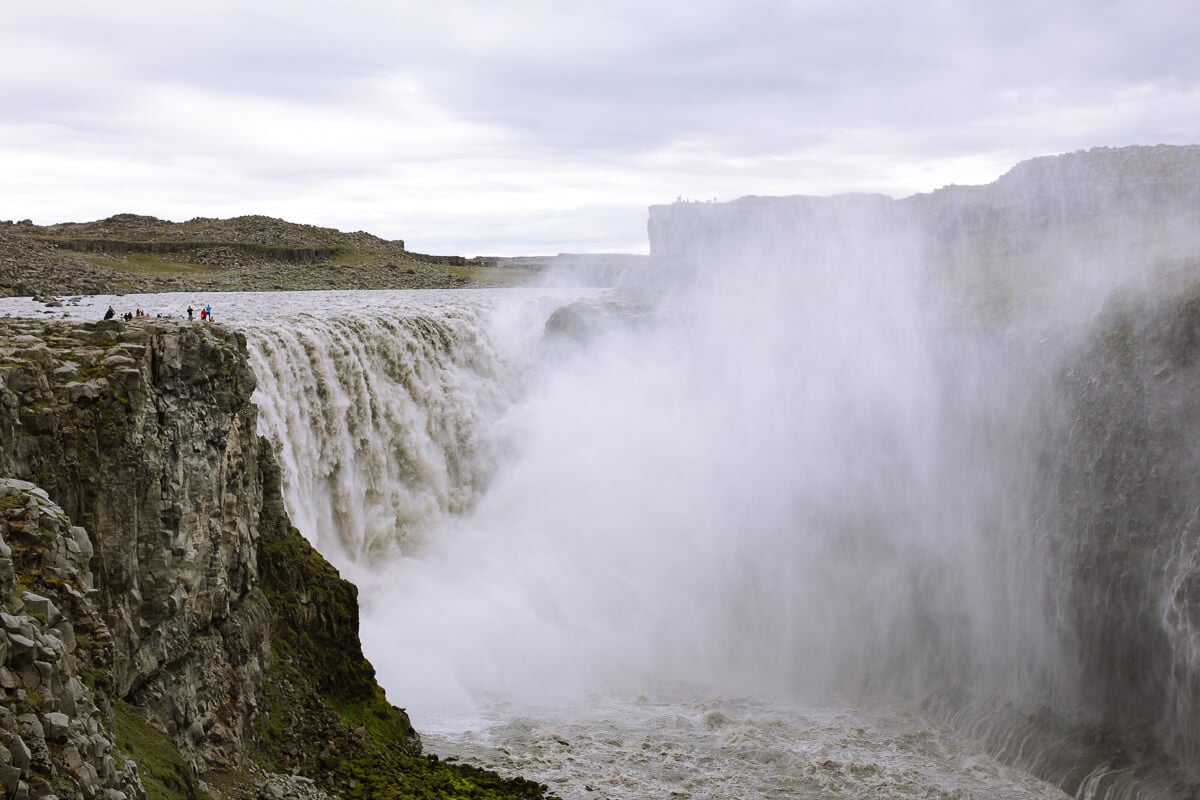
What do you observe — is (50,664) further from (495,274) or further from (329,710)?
(495,274)

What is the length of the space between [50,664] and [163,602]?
5614mm

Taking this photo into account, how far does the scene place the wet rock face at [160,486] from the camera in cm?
1379

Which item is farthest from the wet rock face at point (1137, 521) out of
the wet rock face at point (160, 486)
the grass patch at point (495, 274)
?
the grass patch at point (495, 274)

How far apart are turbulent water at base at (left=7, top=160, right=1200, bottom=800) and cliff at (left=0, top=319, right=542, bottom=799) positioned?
4898 mm

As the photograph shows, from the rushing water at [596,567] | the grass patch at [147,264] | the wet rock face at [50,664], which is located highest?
the grass patch at [147,264]

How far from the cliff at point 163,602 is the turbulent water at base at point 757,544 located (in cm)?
490

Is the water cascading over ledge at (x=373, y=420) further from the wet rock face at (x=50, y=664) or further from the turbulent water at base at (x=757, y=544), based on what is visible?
the wet rock face at (x=50, y=664)

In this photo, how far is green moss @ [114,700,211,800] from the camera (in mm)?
12742

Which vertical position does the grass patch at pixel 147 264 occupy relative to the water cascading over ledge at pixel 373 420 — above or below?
above

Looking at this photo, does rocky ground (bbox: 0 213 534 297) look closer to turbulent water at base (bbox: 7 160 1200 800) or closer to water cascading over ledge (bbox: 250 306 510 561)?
turbulent water at base (bbox: 7 160 1200 800)

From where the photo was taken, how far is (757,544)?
116 ft

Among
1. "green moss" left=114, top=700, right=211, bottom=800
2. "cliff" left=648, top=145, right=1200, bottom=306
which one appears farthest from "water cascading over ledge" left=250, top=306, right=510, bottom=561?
"cliff" left=648, top=145, right=1200, bottom=306

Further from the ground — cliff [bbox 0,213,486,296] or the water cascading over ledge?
cliff [bbox 0,213,486,296]

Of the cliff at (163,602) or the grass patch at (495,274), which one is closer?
the cliff at (163,602)
